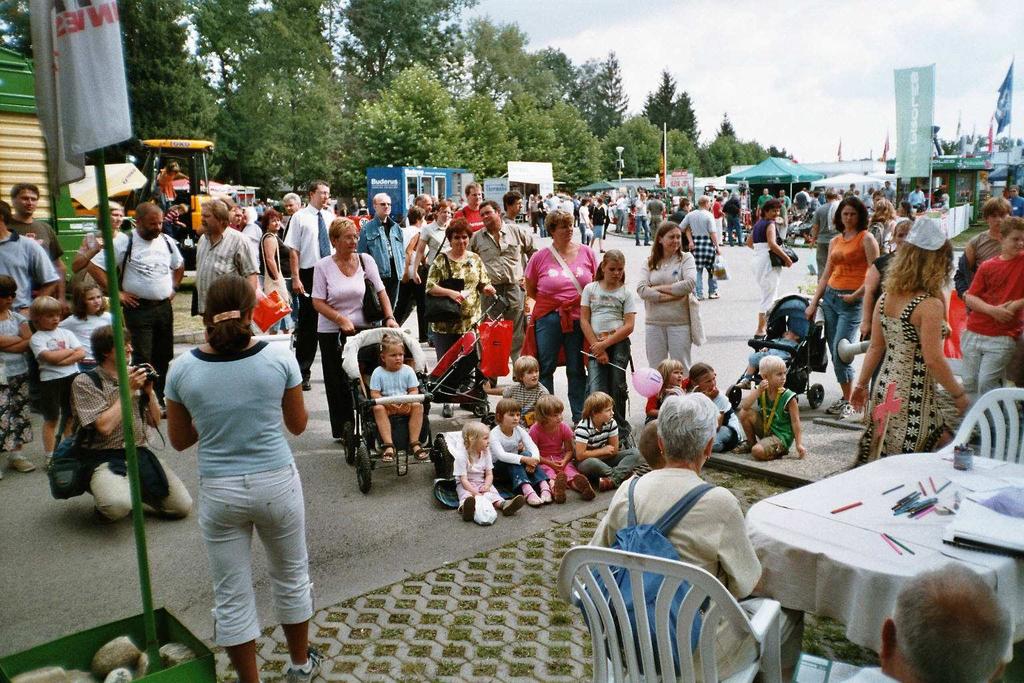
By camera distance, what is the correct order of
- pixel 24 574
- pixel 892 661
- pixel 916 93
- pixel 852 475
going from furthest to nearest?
pixel 916 93, pixel 24 574, pixel 852 475, pixel 892 661

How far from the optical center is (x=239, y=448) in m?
3.31

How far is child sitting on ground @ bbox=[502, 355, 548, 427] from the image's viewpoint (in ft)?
22.1

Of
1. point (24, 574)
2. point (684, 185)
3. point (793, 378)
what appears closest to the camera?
point (24, 574)

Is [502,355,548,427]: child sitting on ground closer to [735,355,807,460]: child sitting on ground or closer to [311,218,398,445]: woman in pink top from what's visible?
[311,218,398,445]: woman in pink top

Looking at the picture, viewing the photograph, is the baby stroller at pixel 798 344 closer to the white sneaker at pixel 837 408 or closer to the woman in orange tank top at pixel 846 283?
the woman in orange tank top at pixel 846 283

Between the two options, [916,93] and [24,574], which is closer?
[24,574]

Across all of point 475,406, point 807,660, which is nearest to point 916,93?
point 475,406

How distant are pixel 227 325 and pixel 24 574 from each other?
2933 mm

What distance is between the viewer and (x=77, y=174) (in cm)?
310

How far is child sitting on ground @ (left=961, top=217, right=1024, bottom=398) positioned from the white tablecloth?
2541 mm

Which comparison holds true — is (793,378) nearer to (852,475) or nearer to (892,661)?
(852,475)

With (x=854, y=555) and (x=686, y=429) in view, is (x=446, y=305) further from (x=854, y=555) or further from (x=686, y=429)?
(x=854, y=555)

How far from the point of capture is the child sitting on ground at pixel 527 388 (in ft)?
22.1

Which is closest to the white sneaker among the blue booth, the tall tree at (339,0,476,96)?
the blue booth
